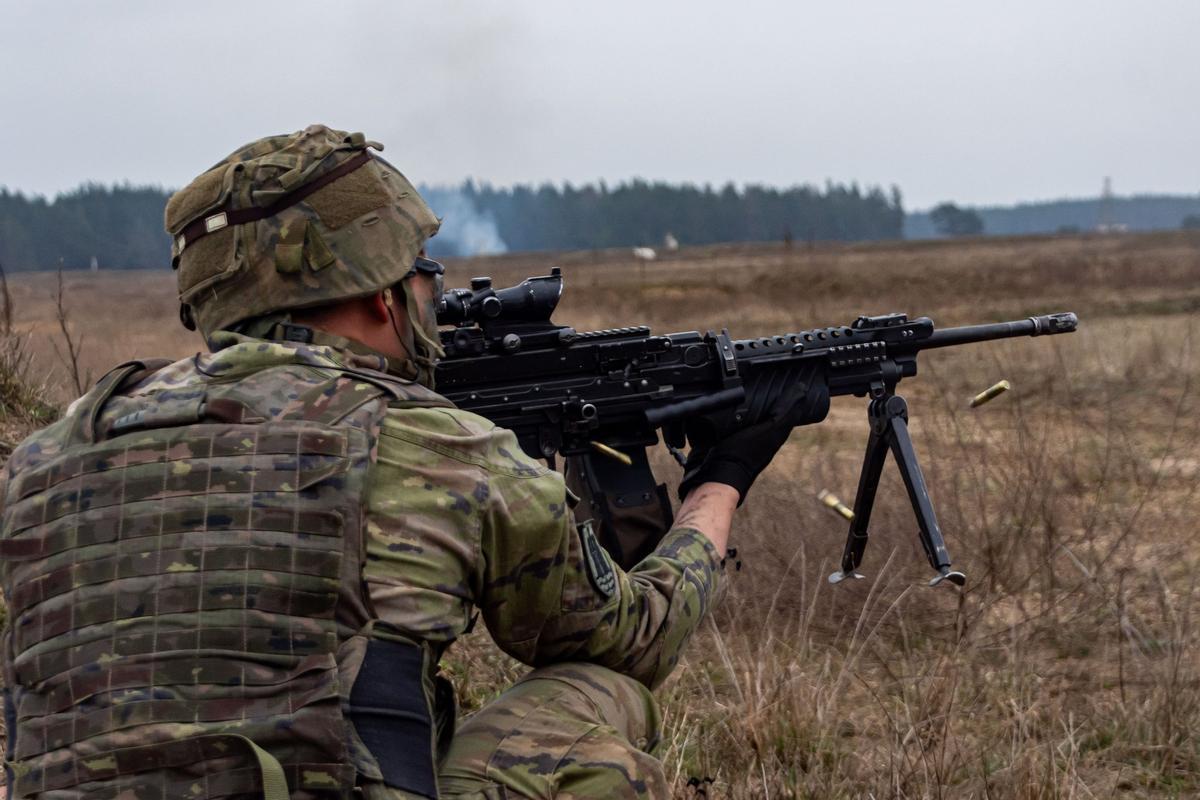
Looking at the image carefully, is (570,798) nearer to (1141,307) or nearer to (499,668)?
(499,668)

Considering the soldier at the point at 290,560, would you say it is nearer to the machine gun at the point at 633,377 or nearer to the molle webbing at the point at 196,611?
the molle webbing at the point at 196,611

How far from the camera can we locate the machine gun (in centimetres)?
360

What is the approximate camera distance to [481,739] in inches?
95.8

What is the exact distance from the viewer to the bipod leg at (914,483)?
3.85 meters

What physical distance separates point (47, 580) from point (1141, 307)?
61.8 ft

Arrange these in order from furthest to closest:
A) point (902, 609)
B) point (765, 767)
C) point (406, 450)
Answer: point (902, 609), point (765, 767), point (406, 450)

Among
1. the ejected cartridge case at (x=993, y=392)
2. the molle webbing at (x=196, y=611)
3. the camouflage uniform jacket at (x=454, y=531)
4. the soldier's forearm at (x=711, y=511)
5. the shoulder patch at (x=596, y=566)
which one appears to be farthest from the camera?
the ejected cartridge case at (x=993, y=392)

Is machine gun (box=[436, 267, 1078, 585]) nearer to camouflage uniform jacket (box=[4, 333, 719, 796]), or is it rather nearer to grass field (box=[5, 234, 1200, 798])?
grass field (box=[5, 234, 1200, 798])

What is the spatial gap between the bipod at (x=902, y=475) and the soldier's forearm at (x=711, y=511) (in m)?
0.78

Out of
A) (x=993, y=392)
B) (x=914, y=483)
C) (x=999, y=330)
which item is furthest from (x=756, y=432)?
(x=999, y=330)

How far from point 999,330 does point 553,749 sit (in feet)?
8.05

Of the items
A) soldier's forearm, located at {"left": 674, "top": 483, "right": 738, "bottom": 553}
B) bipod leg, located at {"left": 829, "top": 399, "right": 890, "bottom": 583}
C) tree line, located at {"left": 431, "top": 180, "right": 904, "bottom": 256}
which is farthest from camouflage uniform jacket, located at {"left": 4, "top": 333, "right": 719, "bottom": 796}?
tree line, located at {"left": 431, "top": 180, "right": 904, "bottom": 256}

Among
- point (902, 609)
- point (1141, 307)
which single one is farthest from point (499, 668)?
point (1141, 307)

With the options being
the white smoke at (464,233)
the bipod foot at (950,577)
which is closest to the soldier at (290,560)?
the bipod foot at (950,577)
